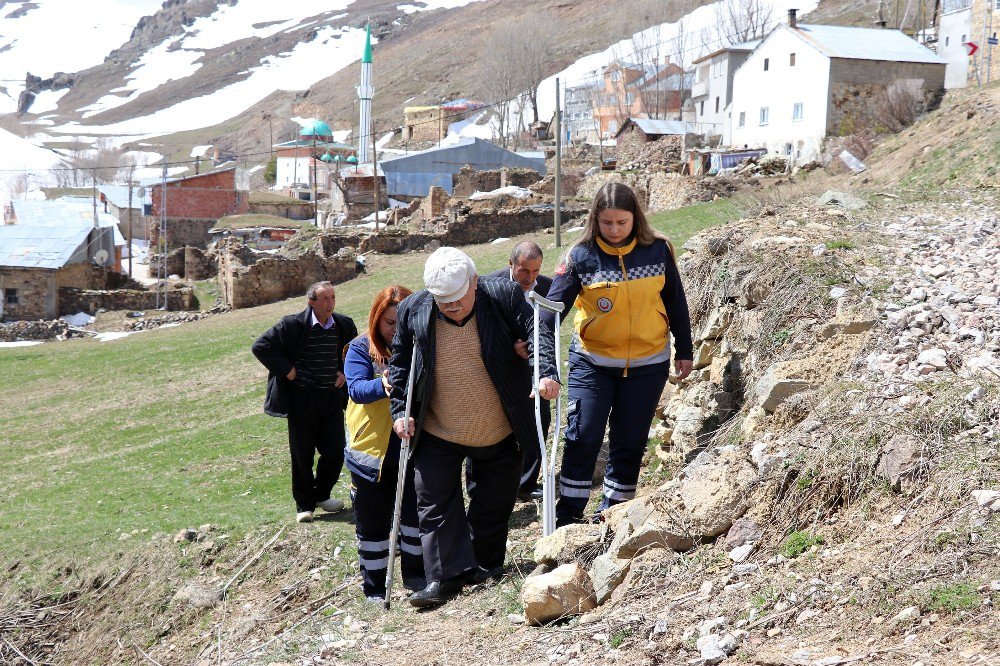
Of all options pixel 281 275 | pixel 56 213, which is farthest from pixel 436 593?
pixel 56 213

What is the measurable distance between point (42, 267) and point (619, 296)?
31905mm

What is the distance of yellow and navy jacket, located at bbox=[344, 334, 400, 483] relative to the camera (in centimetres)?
515

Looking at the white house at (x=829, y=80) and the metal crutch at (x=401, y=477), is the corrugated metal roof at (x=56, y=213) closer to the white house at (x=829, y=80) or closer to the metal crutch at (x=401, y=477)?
the white house at (x=829, y=80)

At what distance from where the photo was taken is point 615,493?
16.2ft

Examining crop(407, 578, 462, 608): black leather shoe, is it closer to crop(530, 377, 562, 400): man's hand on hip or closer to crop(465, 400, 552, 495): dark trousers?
crop(465, 400, 552, 495): dark trousers

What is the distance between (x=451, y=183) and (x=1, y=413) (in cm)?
4107

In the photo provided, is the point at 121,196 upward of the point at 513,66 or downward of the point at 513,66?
downward

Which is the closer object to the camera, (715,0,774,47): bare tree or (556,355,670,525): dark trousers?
(556,355,670,525): dark trousers

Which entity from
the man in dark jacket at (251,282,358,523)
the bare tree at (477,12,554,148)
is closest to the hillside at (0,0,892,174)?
the bare tree at (477,12,554,148)

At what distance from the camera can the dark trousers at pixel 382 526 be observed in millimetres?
5133

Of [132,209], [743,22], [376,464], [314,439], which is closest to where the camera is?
[376,464]

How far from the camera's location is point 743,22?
9088 cm

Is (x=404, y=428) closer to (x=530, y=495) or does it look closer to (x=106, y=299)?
(x=530, y=495)

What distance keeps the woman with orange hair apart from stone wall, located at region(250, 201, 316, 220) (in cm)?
5300
